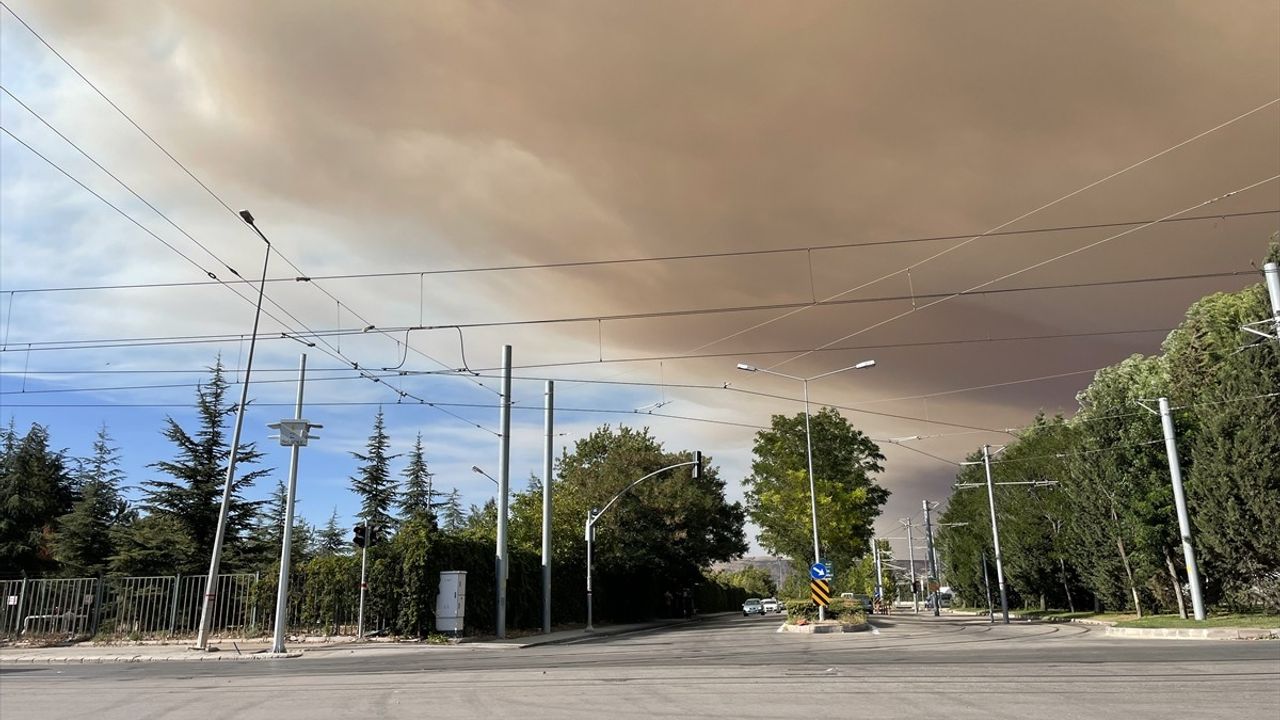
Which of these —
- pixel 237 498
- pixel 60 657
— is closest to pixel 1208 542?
pixel 60 657

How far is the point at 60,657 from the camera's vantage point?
72.5ft

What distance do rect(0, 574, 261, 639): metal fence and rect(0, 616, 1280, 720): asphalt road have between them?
10.5 meters

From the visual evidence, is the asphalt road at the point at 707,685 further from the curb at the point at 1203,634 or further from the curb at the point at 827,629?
the curb at the point at 827,629

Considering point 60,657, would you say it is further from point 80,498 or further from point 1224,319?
point 1224,319

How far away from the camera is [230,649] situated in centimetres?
2377

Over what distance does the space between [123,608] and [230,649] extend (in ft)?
26.9

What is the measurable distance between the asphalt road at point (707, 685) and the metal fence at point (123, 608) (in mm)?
10496

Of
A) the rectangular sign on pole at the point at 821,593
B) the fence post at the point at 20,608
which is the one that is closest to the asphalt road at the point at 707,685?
the rectangular sign on pole at the point at 821,593

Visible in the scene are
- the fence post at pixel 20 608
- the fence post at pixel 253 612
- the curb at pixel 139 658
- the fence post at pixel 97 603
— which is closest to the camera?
the curb at pixel 139 658

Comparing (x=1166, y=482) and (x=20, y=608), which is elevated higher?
(x=1166, y=482)

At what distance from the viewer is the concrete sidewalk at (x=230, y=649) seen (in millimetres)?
21172

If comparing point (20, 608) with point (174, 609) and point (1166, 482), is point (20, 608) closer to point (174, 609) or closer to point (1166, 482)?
point (174, 609)

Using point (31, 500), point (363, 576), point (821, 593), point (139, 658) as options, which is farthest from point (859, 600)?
point (31, 500)

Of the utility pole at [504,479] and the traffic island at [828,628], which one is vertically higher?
the utility pole at [504,479]
